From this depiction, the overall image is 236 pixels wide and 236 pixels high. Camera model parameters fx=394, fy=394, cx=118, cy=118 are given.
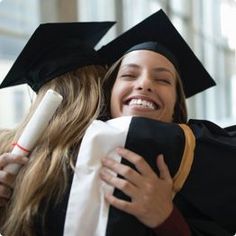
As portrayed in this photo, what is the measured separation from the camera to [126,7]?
2.60 m

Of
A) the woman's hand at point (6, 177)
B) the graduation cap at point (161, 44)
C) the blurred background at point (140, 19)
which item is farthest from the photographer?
the blurred background at point (140, 19)

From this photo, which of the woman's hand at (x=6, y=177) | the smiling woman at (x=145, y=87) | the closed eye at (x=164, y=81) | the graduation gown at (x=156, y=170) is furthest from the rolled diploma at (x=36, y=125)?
the closed eye at (x=164, y=81)

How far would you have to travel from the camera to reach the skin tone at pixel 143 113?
36.1 inches

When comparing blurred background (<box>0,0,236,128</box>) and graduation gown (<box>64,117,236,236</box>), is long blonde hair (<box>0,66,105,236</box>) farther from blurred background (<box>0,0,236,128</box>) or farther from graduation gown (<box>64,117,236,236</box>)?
blurred background (<box>0,0,236,128</box>)

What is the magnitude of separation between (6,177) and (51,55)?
41 centimetres

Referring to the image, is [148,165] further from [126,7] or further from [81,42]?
[126,7]

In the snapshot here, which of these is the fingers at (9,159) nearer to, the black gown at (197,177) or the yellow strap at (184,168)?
the black gown at (197,177)

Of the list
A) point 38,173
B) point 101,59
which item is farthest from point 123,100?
point 38,173

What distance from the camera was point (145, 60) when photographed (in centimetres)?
118

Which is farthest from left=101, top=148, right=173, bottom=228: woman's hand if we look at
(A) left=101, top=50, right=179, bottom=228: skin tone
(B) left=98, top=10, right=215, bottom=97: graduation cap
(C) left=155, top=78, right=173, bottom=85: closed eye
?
(B) left=98, top=10, right=215, bottom=97: graduation cap

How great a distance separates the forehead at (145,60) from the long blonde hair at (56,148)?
113mm

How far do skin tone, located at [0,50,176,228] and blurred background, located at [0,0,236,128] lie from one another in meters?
0.39

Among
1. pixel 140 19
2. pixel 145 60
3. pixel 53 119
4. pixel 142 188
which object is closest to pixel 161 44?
pixel 145 60

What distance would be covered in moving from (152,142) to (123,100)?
0.74ft
